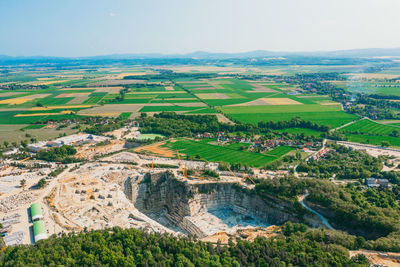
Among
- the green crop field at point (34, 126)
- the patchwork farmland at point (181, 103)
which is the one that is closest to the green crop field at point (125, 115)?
the patchwork farmland at point (181, 103)

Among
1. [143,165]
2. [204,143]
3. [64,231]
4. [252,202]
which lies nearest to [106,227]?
[64,231]

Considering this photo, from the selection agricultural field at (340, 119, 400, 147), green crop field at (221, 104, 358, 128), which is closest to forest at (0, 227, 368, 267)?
agricultural field at (340, 119, 400, 147)

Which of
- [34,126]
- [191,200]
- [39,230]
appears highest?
[34,126]

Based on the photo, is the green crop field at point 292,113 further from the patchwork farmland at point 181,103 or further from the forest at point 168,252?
the forest at point 168,252

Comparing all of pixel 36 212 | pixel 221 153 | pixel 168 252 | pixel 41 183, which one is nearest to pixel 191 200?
pixel 168 252

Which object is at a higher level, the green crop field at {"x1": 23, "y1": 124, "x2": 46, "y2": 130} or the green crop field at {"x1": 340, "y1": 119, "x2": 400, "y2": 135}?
the green crop field at {"x1": 23, "y1": 124, "x2": 46, "y2": 130}

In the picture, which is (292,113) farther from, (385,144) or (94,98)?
(94,98)

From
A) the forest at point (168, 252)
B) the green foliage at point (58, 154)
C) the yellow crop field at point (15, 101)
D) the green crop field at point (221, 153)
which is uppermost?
the yellow crop field at point (15, 101)

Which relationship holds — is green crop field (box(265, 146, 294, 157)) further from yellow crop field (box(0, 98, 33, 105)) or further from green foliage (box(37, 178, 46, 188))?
yellow crop field (box(0, 98, 33, 105))
